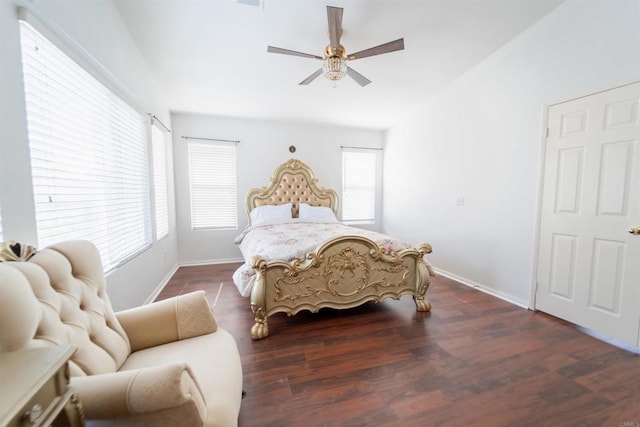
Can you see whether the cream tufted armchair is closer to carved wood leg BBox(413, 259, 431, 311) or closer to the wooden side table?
the wooden side table

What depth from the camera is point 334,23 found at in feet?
6.12

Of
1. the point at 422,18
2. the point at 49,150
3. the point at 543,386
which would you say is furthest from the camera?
the point at 422,18

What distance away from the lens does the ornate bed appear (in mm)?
2080

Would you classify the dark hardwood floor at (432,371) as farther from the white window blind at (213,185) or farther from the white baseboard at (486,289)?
the white window blind at (213,185)

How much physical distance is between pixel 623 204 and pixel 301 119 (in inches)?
155

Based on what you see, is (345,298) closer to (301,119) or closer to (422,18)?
(422,18)

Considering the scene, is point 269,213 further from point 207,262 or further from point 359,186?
point 359,186

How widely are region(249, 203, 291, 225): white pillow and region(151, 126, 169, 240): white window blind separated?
4.06 feet

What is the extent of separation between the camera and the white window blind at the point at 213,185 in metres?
4.09

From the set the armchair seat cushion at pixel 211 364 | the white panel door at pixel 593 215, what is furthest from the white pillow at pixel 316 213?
the armchair seat cushion at pixel 211 364

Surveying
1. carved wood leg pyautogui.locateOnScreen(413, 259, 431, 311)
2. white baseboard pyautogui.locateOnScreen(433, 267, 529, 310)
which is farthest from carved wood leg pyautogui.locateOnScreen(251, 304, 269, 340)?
white baseboard pyautogui.locateOnScreen(433, 267, 529, 310)

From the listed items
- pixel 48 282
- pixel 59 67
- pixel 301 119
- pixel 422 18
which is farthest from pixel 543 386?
pixel 301 119

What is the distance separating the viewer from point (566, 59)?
7.36ft

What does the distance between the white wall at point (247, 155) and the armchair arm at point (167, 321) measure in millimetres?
3053
